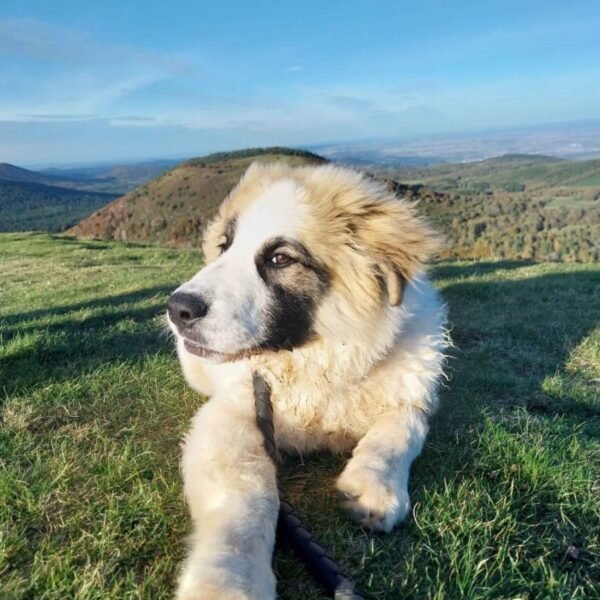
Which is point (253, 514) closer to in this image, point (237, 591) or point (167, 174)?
point (237, 591)

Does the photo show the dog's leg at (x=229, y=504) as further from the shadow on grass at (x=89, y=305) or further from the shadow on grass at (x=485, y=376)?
the shadow on grass at (x=89, y=305)

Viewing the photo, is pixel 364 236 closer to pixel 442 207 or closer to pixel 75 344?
pixel 75 344

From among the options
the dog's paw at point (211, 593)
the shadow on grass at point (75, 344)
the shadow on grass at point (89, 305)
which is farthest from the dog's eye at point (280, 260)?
the shadow on grass at point (89, 305)

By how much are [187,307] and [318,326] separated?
749 millimetres

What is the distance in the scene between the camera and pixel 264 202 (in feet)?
10.7

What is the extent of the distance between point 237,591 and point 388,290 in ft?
5.94

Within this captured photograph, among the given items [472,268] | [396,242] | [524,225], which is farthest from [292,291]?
[524,225]

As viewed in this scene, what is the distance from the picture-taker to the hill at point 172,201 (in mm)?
61125

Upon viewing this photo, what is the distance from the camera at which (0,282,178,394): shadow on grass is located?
415 centimetres

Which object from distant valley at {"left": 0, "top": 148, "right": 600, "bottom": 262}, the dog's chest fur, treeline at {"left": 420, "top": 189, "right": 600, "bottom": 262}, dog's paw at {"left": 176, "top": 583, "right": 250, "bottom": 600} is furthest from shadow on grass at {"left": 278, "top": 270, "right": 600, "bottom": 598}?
treeline at {"left": 420, "top": 189, "right": 600, "bottom": 262}

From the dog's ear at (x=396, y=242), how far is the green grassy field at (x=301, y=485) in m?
0.93

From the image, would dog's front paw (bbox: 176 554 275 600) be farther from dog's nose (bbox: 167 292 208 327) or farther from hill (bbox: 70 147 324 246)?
hill (bbox: 70 147 324 246)

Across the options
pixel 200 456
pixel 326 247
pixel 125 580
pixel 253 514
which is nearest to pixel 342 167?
pixel 326 247

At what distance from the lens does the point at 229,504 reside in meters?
2.15
